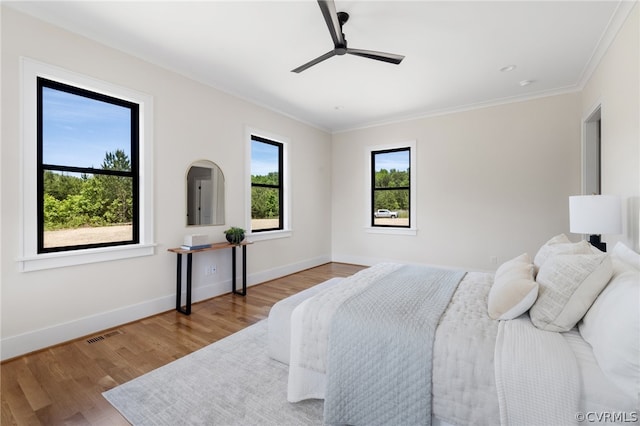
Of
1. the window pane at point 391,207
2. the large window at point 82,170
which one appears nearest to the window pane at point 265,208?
the large window at point 82,170

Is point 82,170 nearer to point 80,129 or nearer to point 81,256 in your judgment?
point 80,129

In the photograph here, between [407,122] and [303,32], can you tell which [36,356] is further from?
[407,122]

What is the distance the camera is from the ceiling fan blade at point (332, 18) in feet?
6.39

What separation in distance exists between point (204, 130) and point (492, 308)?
3598 mm

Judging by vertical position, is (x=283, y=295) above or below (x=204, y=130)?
below

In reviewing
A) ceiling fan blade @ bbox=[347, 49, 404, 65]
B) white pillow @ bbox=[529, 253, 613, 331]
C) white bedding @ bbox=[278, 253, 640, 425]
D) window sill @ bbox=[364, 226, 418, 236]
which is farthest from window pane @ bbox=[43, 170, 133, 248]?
window sill @ bbox=[364, 226, 418, 236]

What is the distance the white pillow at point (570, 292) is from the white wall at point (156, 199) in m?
3.43

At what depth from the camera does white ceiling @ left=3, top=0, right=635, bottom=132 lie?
7.75 ft

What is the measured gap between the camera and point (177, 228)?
11.3 feet

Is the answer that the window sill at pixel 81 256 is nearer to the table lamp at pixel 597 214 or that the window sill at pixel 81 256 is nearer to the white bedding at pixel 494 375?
the white bedding at pixel 494 375

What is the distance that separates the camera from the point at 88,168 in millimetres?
2793

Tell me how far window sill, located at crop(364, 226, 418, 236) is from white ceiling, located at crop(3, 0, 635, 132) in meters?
2.30

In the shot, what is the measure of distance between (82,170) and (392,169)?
4625 millimetres

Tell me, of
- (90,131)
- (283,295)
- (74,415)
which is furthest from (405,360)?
(90,131)
